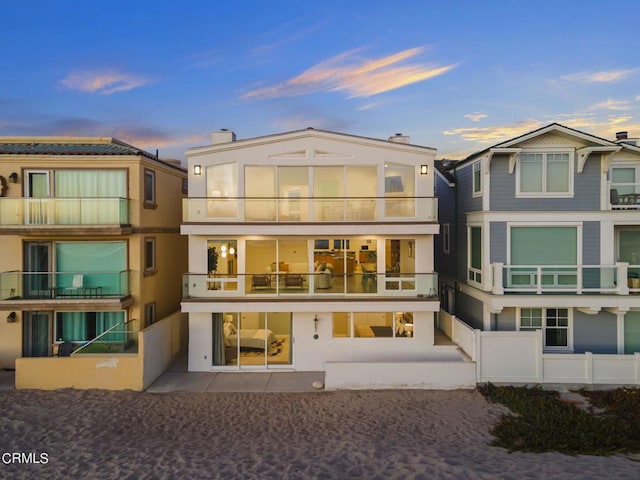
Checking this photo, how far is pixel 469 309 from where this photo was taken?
654 inches

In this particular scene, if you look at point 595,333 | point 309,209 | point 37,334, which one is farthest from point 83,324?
point 595,333

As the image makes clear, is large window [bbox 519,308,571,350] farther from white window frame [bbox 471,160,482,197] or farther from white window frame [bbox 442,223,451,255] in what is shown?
white window frame [bbox 442,223,451,255]

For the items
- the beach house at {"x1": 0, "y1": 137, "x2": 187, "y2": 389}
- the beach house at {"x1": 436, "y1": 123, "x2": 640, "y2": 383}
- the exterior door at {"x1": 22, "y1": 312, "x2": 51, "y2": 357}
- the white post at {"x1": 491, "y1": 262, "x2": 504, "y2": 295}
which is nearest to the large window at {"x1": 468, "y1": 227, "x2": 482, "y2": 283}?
the beach house at {"x1": 436, "y1": 123, "x2": 640, "y2": 383}

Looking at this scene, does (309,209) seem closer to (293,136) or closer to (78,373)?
(293,136)

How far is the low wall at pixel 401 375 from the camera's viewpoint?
1292 centimetres

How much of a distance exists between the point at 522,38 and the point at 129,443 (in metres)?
21.7

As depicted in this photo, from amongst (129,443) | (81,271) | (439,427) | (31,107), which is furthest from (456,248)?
(31,107)

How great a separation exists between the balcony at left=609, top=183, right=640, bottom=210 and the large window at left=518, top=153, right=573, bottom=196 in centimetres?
184

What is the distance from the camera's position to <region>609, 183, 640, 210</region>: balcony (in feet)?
48.2

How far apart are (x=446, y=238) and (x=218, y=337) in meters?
11.9

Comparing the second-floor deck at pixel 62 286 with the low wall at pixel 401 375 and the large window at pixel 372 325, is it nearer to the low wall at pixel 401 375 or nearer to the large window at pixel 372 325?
the large window at pixel 372 325

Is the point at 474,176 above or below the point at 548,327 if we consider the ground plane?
above

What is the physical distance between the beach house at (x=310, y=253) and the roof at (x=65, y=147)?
301 cm

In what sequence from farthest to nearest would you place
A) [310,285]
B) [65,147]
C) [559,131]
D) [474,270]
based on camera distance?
[65,147] → [474,270] → [310,285] → [559,131]
